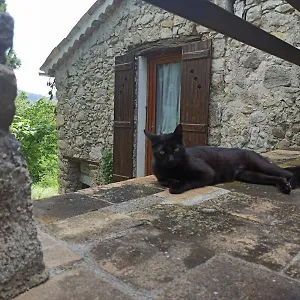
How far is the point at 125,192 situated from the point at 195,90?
116 inches

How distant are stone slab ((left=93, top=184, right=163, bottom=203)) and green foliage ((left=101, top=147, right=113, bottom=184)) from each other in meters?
4.06

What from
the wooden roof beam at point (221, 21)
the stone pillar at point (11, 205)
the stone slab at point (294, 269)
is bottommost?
the stone slab at point (294, 269)

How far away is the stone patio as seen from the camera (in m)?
0.86

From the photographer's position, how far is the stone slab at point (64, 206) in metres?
1.51

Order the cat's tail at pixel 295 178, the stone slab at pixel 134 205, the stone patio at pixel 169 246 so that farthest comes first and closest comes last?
the cat's tail at pixel 295 178 < the stone slab at pixel 134 205 < the stone patio at pixel 169 246

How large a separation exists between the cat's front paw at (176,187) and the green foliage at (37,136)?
3794mm

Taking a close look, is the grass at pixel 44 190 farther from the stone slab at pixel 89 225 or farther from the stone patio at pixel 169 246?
the stone slab at pixel 89 225

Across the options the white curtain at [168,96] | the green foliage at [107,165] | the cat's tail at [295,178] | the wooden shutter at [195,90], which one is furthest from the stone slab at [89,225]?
the green foliage at [107,165]

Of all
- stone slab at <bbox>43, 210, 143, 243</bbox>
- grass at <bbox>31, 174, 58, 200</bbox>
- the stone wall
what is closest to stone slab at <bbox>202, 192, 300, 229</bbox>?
stone slab at <bbox>43, 210, 143, 243</bbox>

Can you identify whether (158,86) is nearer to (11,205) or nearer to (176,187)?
(176,187)

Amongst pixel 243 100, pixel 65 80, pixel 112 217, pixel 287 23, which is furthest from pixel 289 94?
pixel 65 80

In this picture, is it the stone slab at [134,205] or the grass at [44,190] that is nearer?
the stone slab at [134,205]

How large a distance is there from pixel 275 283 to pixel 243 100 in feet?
11.7

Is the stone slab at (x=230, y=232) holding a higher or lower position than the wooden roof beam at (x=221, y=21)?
lower
